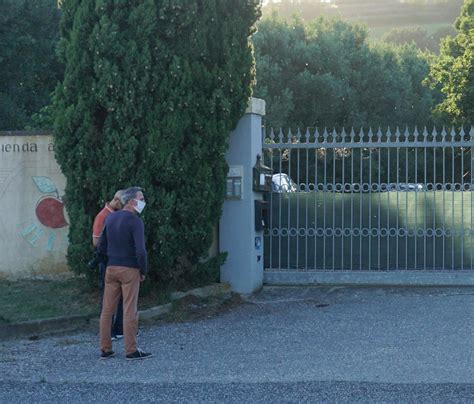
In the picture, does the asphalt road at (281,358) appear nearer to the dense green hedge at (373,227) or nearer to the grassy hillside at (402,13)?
the dense green hedge at (373,227)

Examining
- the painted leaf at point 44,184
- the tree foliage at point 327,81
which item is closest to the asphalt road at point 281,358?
the painted leaf at point 44,184

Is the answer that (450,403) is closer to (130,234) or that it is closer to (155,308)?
(130,234)

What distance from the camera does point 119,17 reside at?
10539 millimetres

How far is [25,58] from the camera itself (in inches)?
1156

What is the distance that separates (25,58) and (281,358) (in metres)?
23.5

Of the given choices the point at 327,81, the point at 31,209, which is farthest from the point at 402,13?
the point at 31,209

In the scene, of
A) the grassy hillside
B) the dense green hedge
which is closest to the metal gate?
the dense green hedge

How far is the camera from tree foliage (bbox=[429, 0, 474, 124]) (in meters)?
29.2

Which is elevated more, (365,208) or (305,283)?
(365,208)

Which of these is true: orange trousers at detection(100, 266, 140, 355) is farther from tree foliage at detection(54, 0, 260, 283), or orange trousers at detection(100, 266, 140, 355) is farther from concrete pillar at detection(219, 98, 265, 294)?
concrete pillar at detection(219, 98, 265, 294)

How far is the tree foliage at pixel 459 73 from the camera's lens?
29.2m

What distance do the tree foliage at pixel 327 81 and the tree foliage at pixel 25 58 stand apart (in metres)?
7.96

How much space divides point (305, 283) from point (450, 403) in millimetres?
6061

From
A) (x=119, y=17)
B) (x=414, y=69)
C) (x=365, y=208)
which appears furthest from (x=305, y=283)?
(x=414, y=69)
